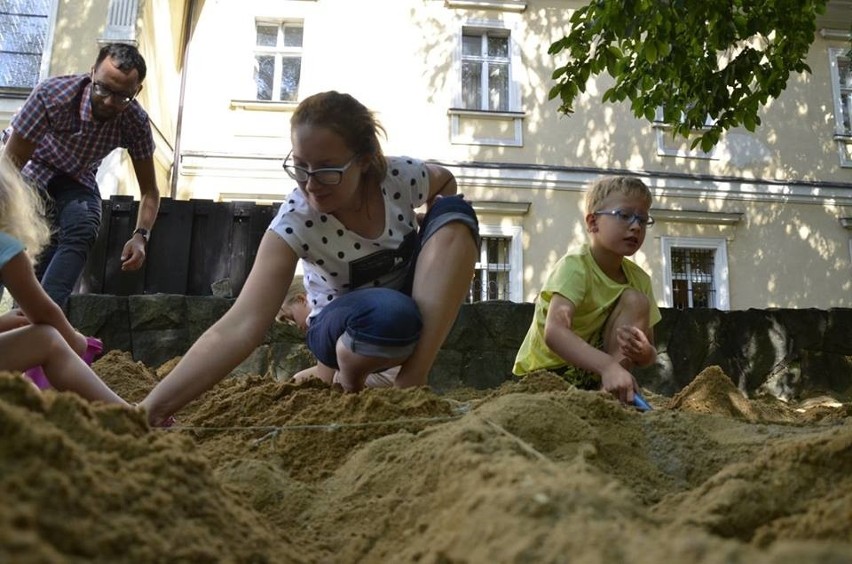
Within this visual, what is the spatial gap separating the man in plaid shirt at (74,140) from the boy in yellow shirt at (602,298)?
2040mm

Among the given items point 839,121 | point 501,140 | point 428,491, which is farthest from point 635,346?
point 839,121

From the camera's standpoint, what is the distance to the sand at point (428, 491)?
613mm

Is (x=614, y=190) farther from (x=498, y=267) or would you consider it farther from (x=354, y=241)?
(x=498, y=267)

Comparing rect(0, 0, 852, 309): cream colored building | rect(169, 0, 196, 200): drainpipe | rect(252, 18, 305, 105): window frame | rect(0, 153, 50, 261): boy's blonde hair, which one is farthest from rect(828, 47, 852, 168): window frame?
rect(0, 153, 50, 261): boy's blonde hair

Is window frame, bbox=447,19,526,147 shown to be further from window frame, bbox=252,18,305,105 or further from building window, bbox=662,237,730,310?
building window, bbox=662,237,730,310

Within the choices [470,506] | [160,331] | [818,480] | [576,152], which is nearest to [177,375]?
[470,506]

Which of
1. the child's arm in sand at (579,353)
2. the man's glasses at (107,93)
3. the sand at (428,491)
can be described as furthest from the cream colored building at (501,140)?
the sand at (428,491)

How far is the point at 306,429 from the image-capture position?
168 cm

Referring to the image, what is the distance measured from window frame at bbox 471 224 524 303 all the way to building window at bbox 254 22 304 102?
4.01 meters

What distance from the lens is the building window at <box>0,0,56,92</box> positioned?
11703mm

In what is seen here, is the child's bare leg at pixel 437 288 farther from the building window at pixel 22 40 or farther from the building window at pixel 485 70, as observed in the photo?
the building window at pixel 22 40

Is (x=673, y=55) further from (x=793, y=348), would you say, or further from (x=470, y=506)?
(x=793, y=348)

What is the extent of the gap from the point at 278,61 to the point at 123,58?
876 centimetres

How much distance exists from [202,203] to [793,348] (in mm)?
6337
